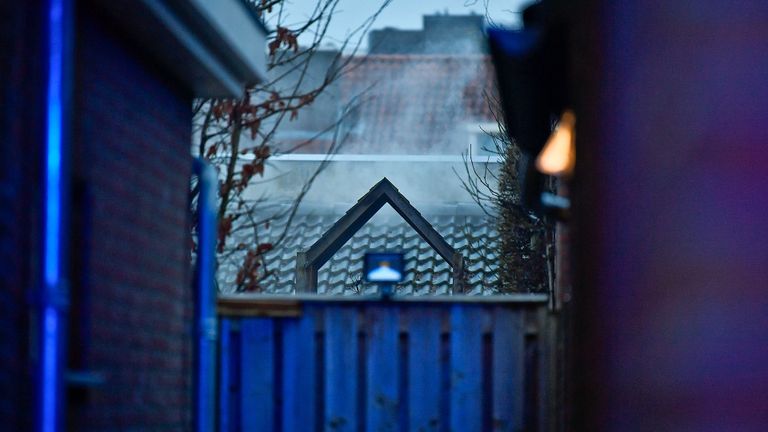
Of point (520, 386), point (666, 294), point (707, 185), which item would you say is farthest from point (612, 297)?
point (520, 386)

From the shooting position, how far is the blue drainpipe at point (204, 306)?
7.39 meters

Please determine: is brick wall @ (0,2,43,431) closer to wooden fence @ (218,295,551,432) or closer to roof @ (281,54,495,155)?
wooden fence @ (218,295,551,432)

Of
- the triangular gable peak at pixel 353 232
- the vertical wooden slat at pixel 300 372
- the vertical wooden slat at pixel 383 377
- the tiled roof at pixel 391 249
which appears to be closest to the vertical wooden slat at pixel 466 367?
the vertical wooden slat at pixel 383 377

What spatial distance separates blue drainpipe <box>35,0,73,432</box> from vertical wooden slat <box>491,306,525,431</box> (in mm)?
3545

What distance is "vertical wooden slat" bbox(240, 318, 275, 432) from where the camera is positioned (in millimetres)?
8281

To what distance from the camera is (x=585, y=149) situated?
18.9 feet

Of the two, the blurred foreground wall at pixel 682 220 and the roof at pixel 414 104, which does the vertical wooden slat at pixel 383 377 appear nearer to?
the blurred foreground wall at pixel 682 220

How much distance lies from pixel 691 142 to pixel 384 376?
11.3 feet

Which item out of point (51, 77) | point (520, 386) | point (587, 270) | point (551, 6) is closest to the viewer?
point (51, 77)

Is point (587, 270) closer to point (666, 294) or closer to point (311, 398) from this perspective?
point (666, 294)

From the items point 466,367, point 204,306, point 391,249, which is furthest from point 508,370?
point 391,249

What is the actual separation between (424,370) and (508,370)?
19.7 inches

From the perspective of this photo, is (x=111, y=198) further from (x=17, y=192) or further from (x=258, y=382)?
(x=258, y=382)

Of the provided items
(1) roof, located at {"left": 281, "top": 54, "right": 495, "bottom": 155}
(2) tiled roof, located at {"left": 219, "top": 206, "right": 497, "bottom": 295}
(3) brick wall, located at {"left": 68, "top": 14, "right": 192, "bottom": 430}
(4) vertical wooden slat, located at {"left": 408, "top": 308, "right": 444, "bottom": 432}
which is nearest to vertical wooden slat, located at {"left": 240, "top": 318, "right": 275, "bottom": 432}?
(3) brick wall, located at {"left": 68, "top": 14, "right": 192, "bottom": 430}
